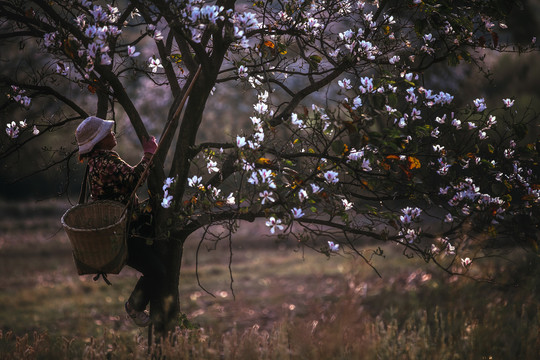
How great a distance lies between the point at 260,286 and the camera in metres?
14.3

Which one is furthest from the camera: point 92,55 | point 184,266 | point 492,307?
point 184,266

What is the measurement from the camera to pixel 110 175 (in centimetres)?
515

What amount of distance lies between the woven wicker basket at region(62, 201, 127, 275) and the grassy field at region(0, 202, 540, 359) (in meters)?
0.39

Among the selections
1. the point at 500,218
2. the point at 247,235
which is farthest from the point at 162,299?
the point at 247,235

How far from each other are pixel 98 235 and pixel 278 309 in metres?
7.92

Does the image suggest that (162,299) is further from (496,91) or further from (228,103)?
(228,103)

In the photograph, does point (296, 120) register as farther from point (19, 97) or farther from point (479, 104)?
point (19, 97)

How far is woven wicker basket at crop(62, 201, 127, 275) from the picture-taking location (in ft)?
15.0

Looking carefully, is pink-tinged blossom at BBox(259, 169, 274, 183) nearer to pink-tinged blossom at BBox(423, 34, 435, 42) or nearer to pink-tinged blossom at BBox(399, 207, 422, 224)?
pink-tinged blossom at BBox(399, 207, 422, 224)

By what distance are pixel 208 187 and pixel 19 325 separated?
26.6ft

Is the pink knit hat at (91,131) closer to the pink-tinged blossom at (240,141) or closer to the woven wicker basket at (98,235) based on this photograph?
the woven wicker basket at (98,235)

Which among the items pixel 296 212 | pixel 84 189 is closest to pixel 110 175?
pixel 84 189

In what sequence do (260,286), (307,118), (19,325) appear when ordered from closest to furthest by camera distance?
(307,118) < (19,325) < (260,286)

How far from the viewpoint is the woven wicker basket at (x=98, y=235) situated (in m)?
4.57
